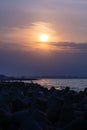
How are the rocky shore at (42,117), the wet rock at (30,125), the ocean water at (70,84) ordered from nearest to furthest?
the wet rock at (30,125) → the rocky shore at (42,117) → the ocean water at (70,84)

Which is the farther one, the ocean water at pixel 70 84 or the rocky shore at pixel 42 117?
the ocean water at pixel 70 84

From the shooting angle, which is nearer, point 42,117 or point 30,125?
point 30,125

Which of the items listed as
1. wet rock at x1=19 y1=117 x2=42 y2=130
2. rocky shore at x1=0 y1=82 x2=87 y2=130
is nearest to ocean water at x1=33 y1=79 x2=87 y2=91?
rocky shore at x1=0 y1=82 x2=87 y2=130

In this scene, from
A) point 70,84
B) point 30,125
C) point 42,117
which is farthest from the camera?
point 70,84

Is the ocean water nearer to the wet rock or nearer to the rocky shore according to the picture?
the rocky shore

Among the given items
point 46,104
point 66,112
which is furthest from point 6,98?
point 66,112

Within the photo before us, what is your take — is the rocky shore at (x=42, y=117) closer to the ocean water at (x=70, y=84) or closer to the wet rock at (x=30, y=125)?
the wet rock at (x=30, y=125)

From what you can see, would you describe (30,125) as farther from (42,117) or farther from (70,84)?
(70,84)

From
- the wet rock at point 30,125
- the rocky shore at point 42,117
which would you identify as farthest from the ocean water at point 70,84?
the wet rock at point 30,125

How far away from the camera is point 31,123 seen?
7.56 m

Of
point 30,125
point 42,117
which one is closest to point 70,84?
point 42,117

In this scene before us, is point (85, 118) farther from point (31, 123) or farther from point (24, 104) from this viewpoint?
point (24, 104)

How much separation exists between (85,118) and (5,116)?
1.77 meters

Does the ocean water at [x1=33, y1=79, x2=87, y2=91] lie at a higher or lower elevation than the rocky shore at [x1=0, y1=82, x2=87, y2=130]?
higher
